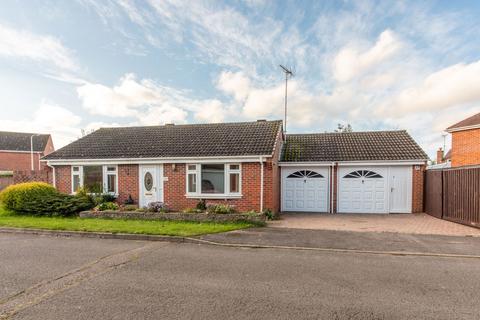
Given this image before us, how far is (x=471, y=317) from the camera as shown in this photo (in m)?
3.56

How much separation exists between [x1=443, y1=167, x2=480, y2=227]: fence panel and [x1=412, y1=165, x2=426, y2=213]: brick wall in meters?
1.48

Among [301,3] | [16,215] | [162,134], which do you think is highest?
[301,3]

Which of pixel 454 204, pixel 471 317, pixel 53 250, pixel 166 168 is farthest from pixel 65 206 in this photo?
pixel 454 204

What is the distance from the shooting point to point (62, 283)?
468 centimetres

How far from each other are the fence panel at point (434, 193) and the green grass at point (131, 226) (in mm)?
8196

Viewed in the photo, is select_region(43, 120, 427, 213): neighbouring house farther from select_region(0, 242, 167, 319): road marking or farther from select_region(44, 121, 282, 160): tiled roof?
select_region(0, 242, 167, 319): road marking

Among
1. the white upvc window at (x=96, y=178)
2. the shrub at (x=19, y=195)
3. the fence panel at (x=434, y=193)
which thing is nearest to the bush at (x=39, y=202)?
the shrub at (x=19, y=195)

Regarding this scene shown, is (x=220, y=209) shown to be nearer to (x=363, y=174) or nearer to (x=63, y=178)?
(x=363, y=174)

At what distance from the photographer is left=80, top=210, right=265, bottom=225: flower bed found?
9.76 metres

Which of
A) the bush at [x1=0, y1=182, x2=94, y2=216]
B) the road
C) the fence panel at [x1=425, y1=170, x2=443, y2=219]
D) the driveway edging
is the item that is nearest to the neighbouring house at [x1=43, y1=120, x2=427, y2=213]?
the fence panel at [x1=425, y1=170, x2=443, y2=219]

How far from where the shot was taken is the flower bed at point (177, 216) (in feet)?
32.0

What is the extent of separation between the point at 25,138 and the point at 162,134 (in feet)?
135

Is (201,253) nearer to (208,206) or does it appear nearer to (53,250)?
(53,250)

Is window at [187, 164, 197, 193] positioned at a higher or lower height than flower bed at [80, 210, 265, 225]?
higher
